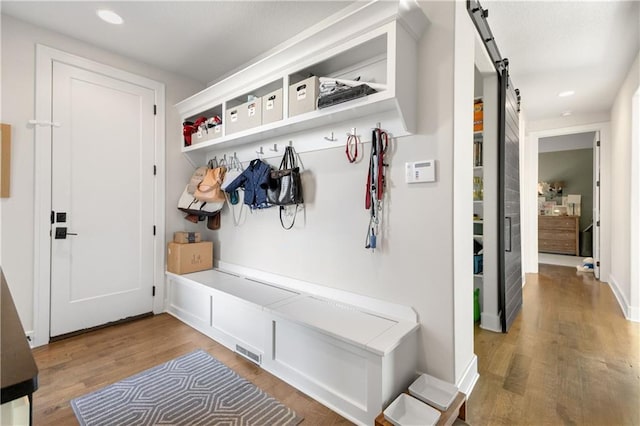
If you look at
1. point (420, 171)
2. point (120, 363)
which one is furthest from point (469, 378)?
point (120, 363)

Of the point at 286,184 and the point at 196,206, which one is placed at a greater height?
the point at 286,184

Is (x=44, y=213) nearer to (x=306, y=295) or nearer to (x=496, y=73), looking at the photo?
(x=306, y=295)

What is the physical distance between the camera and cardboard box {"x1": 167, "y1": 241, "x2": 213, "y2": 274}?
314 centimetres

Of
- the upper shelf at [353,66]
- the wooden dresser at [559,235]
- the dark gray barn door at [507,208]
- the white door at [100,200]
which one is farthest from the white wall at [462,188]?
the wooden dresser at [559,235]

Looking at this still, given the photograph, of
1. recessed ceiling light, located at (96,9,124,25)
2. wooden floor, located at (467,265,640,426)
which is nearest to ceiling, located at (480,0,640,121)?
wooden floor, located at (467,265,640,426)

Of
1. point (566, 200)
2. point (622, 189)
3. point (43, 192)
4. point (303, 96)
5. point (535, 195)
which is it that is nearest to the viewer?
point (303, 96)

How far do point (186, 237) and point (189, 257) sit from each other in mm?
240

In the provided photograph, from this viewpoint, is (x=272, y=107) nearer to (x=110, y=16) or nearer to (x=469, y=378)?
(x=110, y=16)

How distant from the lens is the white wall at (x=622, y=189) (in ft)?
10.9

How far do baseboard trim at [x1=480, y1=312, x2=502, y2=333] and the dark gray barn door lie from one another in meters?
0.04

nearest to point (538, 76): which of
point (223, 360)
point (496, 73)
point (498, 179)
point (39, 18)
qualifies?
point (496, 73)

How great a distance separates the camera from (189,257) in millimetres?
3188

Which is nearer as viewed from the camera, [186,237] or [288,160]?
[288,160]

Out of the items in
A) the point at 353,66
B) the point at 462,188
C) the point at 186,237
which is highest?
the point at 353,66
